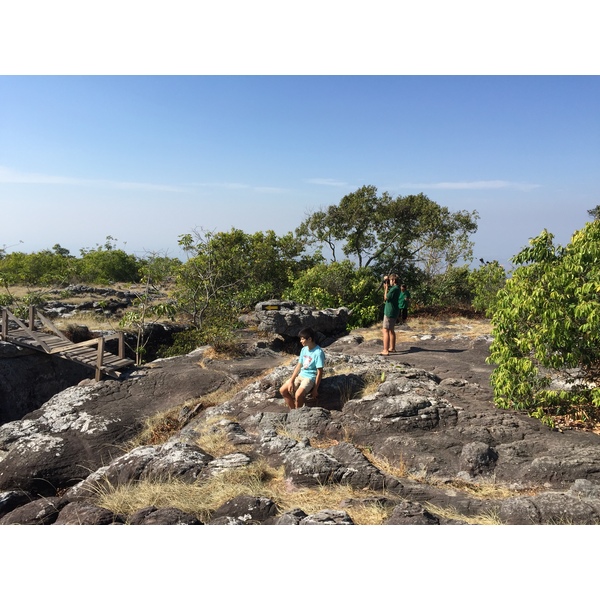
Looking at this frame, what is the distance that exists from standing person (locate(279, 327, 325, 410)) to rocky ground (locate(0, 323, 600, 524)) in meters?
0.34

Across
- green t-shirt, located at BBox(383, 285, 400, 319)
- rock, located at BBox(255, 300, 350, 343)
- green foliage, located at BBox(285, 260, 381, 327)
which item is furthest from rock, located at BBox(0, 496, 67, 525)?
green foliage, located at BBox(285, 260, 381, 327)

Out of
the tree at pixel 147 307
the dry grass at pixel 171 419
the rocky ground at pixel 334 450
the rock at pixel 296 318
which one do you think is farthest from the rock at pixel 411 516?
the rock at pixel 296 318

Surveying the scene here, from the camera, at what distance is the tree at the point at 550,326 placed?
20.9 ft

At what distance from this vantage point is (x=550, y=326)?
6.49m

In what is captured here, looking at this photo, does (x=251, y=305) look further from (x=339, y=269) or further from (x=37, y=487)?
(x=37, y=487)

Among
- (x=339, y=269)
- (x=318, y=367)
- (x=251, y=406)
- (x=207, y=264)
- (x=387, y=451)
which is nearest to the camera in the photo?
(x=387, y=451)

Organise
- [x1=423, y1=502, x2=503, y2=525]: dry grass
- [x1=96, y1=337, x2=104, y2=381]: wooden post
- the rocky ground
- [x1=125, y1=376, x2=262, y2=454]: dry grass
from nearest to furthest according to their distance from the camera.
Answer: [x1=423, y1=502, x2=503, y2=525]: dry grass → the rocky ground → [x1=125, y1=376, x2=262, y2=454]: dry grass → [x1=96, y1=337, x2=104, y2=381]: wooden post

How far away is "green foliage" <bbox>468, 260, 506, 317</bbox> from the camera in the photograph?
18203mm

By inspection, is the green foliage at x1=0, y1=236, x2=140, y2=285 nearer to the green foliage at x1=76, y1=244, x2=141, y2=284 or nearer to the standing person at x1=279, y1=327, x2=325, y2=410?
the green foliage at x1=76, y1=244, x2=141, y2=284

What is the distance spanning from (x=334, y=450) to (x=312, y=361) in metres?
1.71

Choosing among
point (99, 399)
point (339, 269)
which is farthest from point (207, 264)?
point (99, 399)

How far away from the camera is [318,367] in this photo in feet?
25.3

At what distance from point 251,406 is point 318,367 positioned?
169 centimetres

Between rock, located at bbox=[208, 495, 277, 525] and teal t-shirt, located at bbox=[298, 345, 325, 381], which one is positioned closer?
rock, located at bbox=[208, 495, 277, 525]
